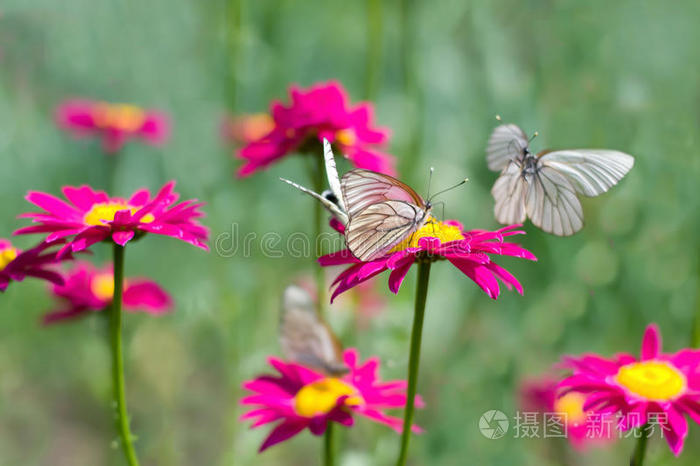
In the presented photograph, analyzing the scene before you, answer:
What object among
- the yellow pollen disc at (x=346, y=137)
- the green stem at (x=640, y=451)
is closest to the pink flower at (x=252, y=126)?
the yellow pollen disc at (x=346, y=137)

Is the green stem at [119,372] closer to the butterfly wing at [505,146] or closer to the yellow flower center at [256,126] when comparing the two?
the butterfly wing at [505,146]

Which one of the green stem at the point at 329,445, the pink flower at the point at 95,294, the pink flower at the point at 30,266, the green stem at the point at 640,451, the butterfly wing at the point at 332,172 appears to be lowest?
the green stem at the point at 329,445

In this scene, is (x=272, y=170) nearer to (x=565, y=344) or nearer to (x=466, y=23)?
(x=466, y=23)

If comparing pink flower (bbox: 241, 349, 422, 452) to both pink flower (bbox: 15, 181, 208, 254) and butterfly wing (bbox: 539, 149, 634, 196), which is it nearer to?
pink flower (bbox: 15, 181, 208, 254)

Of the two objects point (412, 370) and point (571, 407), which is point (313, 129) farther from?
point (571, 407)

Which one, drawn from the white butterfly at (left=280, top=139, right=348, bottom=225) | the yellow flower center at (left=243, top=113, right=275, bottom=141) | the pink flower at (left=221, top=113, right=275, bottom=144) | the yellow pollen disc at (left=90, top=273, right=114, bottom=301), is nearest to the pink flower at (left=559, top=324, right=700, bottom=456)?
the white butterfly at (left=280, top=139, right=348, bottom=225)

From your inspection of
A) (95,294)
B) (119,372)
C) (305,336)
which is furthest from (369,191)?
(95,294)

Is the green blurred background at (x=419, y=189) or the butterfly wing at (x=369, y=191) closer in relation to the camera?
the butterfly wing at (x=369, y=191)
